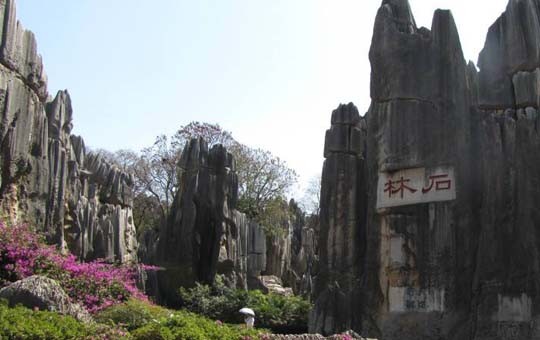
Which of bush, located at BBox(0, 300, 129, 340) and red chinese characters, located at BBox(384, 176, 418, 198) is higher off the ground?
red chinese characters, located at BBox(384, 176, 418, 198)

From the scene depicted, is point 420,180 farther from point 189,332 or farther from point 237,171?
point 237,171

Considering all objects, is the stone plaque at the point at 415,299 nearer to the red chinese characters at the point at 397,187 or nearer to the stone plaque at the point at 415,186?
the stone plaque at the point at 415,186

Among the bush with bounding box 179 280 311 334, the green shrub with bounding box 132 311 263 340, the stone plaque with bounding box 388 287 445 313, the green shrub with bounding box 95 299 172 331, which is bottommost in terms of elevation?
the bush with bounding box 179 280 311 334

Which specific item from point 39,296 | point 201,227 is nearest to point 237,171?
point 201,227

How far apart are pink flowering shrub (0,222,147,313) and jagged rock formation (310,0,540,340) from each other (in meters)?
4.23

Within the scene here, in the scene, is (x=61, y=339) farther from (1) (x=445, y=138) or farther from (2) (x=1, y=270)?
(1) (x=445, y=138)

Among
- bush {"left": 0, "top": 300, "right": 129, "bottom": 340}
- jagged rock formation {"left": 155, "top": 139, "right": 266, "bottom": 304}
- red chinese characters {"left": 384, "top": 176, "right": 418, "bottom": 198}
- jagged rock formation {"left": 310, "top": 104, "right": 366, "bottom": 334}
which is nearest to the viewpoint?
bush {"left": 0, "top": 300, "right": 129, "bottom": 340}

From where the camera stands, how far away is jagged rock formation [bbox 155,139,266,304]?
21.2m

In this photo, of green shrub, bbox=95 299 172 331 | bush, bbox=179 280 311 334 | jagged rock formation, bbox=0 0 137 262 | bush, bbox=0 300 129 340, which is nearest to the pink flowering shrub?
jagged rock formation, bbox=0 0 137 262

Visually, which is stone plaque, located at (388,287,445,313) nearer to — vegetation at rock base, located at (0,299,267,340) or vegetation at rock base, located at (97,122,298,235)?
vegetation at rock base, located at (0,299,267,340)

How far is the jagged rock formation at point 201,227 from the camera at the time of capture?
69.5 feet

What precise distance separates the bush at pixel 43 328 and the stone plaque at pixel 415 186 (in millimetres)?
6120

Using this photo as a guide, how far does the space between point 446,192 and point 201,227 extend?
463 inches

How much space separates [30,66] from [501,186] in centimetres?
872
